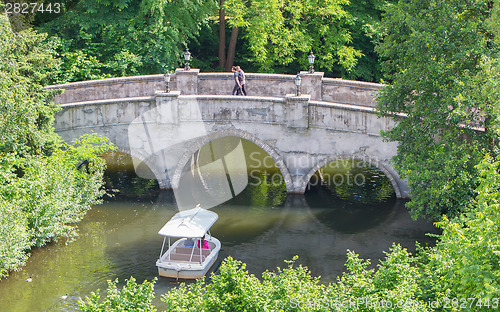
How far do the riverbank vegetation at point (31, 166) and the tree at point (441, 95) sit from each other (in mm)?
12645

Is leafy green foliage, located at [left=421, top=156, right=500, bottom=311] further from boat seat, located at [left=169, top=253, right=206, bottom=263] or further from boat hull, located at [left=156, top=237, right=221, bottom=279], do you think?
boat seat, located at [left=169, top=253, right=206, bottom=263]

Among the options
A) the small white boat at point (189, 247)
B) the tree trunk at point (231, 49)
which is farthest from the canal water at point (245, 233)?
the tree trunk at point (231, 49)

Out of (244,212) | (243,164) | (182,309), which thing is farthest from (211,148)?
(182,309)

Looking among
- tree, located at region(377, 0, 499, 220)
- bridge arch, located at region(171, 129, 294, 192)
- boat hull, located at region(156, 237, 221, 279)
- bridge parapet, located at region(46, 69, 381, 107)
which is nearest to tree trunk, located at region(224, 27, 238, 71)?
bridge parapet, located at region(46, 69, 381, 107)

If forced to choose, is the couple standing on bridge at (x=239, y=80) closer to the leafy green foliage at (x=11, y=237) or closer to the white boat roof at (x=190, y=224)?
the white boat roof at (x=190, y=224)

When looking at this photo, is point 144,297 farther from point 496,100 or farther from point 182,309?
point 496,100

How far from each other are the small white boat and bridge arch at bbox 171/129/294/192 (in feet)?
20.3

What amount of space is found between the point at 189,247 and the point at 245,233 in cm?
338

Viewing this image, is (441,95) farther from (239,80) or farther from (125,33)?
(125,33)

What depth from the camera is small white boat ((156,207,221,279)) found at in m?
25.1

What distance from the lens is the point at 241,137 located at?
3256 centimetres

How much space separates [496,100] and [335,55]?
1912 cm

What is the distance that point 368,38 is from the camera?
136 feet

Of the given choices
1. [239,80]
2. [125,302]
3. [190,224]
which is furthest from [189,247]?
[239,80]
